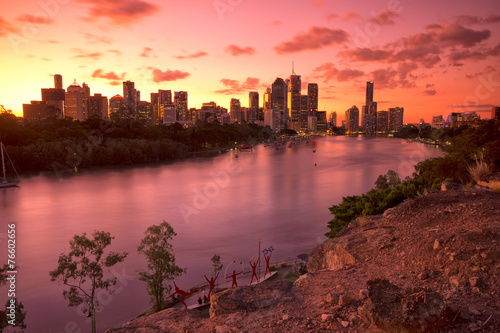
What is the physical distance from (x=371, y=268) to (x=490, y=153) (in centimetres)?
1587

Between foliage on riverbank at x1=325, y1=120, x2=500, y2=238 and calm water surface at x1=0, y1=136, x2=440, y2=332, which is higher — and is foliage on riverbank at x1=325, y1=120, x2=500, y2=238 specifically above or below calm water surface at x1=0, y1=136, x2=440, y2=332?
above

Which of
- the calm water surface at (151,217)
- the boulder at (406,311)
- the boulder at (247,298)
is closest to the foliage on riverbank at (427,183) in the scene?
the calm water surface at (151,217)

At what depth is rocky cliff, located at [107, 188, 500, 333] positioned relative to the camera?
4.39 meters

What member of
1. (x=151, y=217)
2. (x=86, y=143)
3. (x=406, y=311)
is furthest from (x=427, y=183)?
(x=86, y=143)

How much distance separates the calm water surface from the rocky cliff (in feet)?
32.6

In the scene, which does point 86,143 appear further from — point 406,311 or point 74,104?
point 74,104

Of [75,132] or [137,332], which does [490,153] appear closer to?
[137,332]

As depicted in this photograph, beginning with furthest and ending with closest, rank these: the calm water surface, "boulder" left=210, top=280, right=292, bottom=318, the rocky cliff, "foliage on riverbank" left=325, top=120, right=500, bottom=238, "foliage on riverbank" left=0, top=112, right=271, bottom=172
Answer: "foliage on riverbank" left=0, top=112, right=271, bottom=172, "foliage on riverbank" left=325, top=120, right=500, bottom=238, the calm water surface, "boulder" left=210, top=280, right=292, bottom=318, the rocky cliff

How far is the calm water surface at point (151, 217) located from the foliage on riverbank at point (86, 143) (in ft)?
20.2

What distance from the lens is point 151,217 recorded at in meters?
29.6

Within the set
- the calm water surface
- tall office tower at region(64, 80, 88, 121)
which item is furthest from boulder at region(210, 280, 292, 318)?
tall office tower at region(64, 80, 88, 121)

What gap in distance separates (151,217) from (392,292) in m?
27.3

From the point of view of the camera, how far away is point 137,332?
5.48 m

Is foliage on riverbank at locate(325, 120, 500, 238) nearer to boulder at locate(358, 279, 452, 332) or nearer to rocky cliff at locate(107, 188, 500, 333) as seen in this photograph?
rocky cliff at locate(107, 188, 500, 333)
